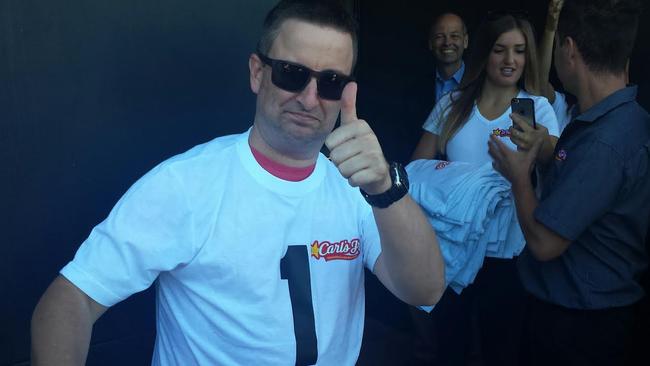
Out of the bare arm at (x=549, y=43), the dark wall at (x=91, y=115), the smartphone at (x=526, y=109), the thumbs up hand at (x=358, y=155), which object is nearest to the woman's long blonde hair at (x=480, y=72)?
the bare arm at (x=549, y=43)

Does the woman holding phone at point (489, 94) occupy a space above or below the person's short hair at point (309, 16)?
below

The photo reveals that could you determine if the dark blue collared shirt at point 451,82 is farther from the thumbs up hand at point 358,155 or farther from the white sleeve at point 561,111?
the thumbs up hand at point 358,155

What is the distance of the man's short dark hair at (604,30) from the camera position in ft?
7.68

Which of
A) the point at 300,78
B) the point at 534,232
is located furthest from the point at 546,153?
the point at 300,78

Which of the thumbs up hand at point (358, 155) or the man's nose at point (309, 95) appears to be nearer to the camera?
the thumbs up hand at point (358, 155)

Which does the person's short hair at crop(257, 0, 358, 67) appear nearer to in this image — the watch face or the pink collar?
the pink collar

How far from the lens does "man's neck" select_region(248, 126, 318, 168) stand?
72.6 inches

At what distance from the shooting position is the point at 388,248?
1.73 m

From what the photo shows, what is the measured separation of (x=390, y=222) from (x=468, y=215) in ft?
4.09

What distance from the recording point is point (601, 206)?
2232 mm

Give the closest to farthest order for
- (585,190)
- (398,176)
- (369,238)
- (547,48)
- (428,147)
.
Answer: (398,176) < (369,238) < (585,190) < (428,147) < (547,48)

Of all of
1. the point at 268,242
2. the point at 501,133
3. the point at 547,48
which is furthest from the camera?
the point at 547,48

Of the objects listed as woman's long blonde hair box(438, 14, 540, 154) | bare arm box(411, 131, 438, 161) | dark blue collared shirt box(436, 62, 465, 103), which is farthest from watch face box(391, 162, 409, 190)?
dark blue collared shirt box(436, 62, 465, 103)

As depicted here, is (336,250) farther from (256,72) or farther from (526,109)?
(526,109)
